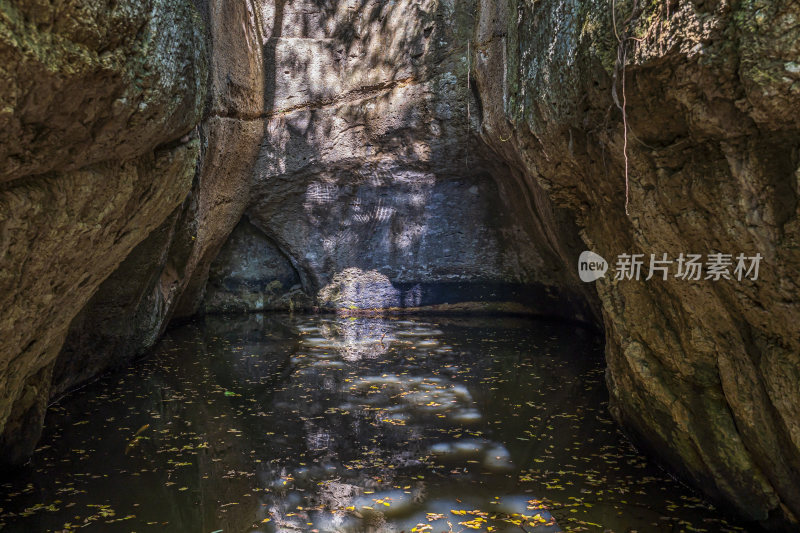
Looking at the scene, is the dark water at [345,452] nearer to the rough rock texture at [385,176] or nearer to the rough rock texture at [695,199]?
the rough rock texture at [695,199]

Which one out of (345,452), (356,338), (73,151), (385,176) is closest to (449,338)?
(356,338)

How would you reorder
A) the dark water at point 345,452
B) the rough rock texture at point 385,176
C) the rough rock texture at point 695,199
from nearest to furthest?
the rough rock texture at point 695,199
the dark water at point 345,452
the rough rock texture at point 385,176

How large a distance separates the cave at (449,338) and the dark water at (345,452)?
0.03 metres

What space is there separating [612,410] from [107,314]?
200 inches

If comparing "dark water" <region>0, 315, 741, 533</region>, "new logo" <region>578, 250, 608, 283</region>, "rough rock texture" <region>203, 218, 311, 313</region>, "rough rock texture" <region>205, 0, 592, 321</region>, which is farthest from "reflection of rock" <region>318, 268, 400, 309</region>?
"new logo" <region>578, 250, 608, 283</region>

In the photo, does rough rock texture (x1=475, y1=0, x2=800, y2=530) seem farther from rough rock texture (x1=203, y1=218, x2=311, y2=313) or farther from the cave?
rough rock texture (x1=203, y1=218, x2=311, y2=313)

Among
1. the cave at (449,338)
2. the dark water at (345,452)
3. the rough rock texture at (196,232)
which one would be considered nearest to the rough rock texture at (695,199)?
the cave at (449,338)

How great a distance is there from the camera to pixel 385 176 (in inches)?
468

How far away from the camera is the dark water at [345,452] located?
407 centimetres

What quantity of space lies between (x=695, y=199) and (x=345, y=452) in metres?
3.09

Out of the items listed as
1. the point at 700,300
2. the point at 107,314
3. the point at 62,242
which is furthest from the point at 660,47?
the point at 107,314

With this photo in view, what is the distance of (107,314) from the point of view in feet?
23.2

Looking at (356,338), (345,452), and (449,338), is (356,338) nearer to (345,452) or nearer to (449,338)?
(449,338)

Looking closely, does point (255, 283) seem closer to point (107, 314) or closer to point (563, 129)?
point (107, 314)
